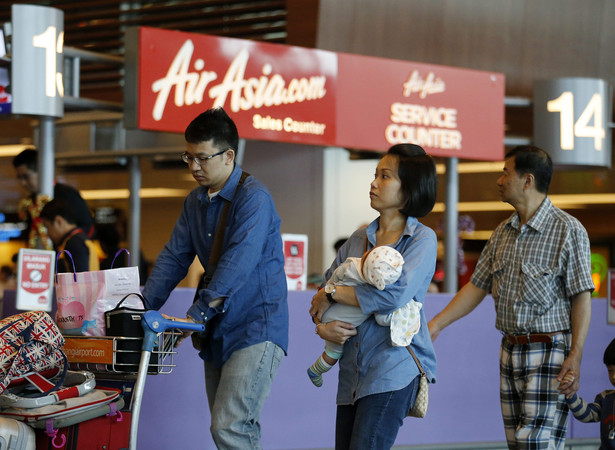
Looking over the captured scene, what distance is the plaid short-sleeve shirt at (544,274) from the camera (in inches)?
150

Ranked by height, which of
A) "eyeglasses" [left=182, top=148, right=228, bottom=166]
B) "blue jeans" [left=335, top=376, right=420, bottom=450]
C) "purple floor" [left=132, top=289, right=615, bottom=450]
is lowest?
"purple floor" [left=132, top=289, right=615, bottom=450]

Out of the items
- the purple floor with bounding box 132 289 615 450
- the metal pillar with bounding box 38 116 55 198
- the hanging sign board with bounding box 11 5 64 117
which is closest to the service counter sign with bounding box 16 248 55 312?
the purple floor with bounding box 132 289 615 450

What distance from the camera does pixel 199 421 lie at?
17.4ft

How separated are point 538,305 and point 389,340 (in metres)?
1.07

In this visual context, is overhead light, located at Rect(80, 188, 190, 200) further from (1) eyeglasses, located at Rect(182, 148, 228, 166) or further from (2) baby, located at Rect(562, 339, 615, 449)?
(1) eyeglasses, located at Rect(182, 148, 228, 166)

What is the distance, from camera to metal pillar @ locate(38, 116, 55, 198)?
577cm

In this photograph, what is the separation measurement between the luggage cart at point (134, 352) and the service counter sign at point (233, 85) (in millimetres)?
3061

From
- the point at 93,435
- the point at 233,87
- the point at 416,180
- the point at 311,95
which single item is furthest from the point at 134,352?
the point at 311,95

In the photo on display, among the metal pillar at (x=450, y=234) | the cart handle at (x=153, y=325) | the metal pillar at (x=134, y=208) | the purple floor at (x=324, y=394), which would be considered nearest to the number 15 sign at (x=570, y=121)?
the metal pillar at (x=450, y=234)

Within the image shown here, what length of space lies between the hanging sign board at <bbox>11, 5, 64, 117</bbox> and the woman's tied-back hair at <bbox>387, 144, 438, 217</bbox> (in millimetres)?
3186

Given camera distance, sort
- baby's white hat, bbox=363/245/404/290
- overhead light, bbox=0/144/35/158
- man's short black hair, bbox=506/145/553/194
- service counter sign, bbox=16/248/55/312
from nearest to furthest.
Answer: baby's white hat, bbox=363/245/404/290 < man's short black hair, bbox=506/145/553/194 < service counter sign, bbox=16/248/55/312 < overhead light, bbox=0/144/35/158

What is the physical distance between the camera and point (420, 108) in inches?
291

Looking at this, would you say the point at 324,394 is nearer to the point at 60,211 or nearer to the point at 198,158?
the point at 60,211

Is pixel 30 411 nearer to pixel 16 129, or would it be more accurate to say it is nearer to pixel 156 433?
pixel 156 433
